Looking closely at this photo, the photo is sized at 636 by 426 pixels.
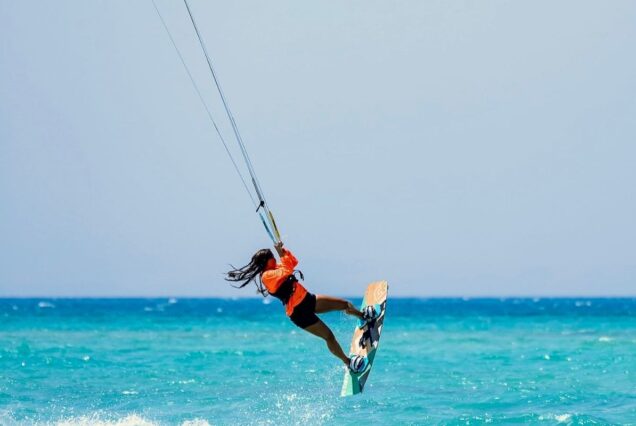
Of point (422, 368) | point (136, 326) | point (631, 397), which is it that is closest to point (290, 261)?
point (631, 397)

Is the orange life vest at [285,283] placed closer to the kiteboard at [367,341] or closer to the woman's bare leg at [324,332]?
the woman's bare leg at [324,332]

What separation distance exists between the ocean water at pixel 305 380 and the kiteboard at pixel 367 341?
8.6 inches

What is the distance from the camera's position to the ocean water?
53.7 ft

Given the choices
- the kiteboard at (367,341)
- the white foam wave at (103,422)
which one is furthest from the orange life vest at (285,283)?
the white foam wave at (103,422)

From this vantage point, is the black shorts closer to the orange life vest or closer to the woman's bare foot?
the orange life vest

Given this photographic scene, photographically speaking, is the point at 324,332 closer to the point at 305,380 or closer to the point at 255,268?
the point at 255,268

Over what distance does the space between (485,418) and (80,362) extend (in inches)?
477

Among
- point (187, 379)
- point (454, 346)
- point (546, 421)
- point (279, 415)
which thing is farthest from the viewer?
point (454, 346)

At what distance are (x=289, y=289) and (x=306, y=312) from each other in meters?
0.36

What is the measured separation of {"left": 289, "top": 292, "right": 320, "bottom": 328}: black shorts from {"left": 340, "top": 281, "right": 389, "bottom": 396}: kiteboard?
1.33 m

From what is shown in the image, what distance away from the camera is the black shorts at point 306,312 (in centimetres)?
1234

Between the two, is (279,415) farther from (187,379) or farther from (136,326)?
(136,326)

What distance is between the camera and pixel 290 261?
39.9ft

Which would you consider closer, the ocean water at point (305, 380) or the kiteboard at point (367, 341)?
the kiteboard at point (367, 341)
